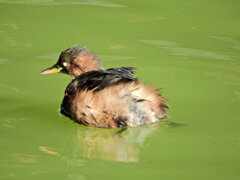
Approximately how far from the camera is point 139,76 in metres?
6.20

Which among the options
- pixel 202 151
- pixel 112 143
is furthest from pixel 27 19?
pixel 202 151

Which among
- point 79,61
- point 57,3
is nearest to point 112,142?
point 79,61

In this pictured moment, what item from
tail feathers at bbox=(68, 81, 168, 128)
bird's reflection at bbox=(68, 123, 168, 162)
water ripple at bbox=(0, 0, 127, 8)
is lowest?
bird's reflection at bbox=(68, 123, 168, 162)

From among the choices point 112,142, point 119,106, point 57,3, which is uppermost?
point 57,3

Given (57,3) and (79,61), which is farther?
(57,3)

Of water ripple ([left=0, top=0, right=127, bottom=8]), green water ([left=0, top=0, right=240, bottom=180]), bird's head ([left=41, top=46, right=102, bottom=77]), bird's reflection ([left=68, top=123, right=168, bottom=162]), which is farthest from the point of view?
water ripple ([left=0, top=0, right=127, bottom=8])

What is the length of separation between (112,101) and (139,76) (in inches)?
66.0

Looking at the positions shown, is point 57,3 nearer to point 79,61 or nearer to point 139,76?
point 139,76

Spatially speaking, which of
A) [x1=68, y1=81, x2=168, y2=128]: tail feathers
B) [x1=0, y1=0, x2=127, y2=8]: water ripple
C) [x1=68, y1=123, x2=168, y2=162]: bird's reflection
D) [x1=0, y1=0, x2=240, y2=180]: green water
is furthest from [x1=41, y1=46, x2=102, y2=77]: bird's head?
[x1=0, y1=0, x2=127, y2=8]: water ripple

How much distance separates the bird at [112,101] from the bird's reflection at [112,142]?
0.07 meters

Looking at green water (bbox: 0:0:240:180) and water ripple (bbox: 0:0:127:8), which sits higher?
water ripple (bbox: 0:0:127:8)

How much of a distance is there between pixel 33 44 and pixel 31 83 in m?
1.40

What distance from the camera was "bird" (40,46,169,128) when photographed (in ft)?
15.0

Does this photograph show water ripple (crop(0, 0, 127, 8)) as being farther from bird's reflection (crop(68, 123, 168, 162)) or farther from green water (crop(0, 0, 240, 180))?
bird's reflection (crop(68, 123, 168, 162))
